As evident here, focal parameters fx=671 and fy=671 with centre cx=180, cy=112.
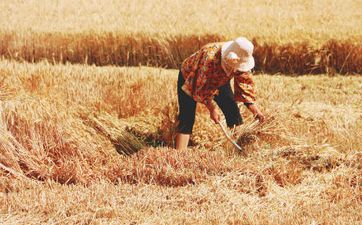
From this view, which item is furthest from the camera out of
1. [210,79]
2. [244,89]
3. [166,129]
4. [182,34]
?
[182,34]

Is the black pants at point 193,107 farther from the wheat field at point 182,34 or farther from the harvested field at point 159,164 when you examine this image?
the wheat field at point 182,34

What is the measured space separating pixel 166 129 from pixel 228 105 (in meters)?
0.85

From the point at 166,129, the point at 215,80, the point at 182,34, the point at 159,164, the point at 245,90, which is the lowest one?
the point at 182,34

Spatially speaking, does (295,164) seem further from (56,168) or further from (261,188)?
(56,168)

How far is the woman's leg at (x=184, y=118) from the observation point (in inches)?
260

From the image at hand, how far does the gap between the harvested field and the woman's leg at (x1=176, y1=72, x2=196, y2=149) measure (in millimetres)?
362

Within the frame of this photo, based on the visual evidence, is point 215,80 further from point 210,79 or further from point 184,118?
point 184,118

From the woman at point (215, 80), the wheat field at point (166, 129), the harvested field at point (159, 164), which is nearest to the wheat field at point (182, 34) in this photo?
the wheat field at point (166, 129)

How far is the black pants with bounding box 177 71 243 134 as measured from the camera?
21.7 feet

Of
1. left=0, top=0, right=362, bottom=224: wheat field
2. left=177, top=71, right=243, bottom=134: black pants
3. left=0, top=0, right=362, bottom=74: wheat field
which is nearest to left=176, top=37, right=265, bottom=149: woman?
left=177, top=71, right=243, bottom=134: black pants

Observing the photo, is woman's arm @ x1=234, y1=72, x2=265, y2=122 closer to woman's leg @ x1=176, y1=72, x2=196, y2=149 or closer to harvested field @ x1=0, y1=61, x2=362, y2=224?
harvested field @ x1=0, y1=61, x2=362, y2=224

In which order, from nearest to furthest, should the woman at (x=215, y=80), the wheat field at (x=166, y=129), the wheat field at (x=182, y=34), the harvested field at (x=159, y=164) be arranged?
the harvested field at (x=159, y=164)
the wheat field at (x=166, y=129)
the woman at (x=215, y=80)
the wheat field at (x=182, y=34)

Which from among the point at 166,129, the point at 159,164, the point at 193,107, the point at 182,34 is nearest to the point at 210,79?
the point at 193,107

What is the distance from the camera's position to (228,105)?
6656 millimetres
